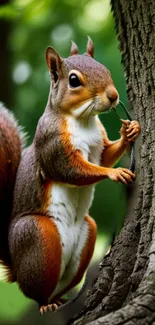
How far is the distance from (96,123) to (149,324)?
0.49 metres

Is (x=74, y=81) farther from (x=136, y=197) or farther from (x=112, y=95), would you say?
(x=136, y=197)

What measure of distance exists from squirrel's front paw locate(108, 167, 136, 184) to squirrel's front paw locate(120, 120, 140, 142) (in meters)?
0.10

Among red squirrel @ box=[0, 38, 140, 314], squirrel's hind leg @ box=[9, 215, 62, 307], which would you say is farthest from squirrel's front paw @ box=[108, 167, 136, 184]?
squirrel's hind leg @ box=[9, 215, 62, 307]

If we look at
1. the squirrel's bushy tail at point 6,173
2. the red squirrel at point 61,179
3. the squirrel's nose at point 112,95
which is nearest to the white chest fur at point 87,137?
the red squirrel at point 61,179

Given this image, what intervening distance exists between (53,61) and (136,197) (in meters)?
0.35

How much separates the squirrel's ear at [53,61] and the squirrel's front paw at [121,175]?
0.25 metres

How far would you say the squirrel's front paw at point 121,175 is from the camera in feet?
3.94

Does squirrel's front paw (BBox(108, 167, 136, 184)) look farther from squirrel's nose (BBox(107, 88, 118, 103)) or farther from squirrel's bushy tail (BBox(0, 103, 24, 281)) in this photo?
squirrel's bushy tail (BBox(0, 103, 24, 281))

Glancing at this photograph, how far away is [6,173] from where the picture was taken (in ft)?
4.80

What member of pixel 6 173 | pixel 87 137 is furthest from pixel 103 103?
pixel 6 173

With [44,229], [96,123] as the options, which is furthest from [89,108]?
[44,229]

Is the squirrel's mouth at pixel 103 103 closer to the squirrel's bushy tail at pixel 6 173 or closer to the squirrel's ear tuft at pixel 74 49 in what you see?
the squirrel's ear tuft at pixel 74 49

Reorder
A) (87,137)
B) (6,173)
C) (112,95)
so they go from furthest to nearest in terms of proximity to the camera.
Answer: (6,173) → (87,137) → (112,95)

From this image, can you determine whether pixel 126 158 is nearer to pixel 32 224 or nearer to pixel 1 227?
pixel 32 224
